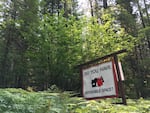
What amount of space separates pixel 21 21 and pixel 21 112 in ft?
28.1

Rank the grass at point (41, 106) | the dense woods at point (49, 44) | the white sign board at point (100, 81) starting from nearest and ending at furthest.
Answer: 1. the grass at point (41, 106)
2. the white sign board at point (100, 81)
3. the dense woods at point (49, 44)

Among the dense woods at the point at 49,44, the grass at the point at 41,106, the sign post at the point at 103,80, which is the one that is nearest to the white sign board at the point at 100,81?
the sign post at the point at 103,80

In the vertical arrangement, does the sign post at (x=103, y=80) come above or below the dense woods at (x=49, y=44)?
below

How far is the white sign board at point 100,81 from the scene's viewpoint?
4516 millimetres

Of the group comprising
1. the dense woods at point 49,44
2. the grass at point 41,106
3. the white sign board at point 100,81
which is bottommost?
the grass at point 41,106

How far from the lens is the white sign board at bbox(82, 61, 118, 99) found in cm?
452

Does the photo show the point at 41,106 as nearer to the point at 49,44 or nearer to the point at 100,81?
the point at 100,81

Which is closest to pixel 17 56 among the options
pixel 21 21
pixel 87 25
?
pixel 21 21

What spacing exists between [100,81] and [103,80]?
0.08 metres

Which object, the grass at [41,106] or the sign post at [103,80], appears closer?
the grass at [41,106]

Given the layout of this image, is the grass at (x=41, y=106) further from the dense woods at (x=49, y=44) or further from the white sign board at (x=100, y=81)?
the dense woods at (x=49, y=44)

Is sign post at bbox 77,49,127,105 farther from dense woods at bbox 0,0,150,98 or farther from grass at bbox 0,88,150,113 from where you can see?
dense woods at bbox 0,0,150,98

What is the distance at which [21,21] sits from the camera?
11.2 m

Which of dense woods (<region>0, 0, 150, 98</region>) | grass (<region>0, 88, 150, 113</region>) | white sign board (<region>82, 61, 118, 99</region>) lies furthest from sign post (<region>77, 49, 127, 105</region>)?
dense woods (<region>0, 0, 150, 98</region>)
